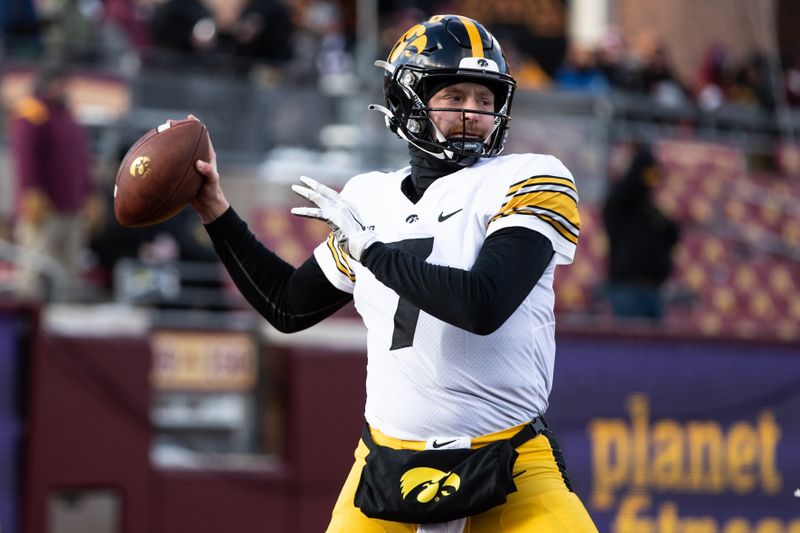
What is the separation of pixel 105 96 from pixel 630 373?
5.07 metres

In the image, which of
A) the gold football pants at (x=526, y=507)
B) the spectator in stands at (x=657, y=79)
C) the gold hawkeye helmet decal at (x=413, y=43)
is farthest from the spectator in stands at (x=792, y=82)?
the gold football pants at (x=526, y=507)

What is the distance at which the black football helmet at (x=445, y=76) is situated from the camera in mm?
3633

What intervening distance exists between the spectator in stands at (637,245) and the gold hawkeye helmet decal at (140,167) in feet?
20.1

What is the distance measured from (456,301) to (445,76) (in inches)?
26.5

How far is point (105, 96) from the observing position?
445 inches

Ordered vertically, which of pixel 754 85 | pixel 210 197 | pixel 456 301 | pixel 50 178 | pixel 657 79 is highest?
pixel 210 197

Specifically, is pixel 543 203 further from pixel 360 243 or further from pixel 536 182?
pixel 360 243

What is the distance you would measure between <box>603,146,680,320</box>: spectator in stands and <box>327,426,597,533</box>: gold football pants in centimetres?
621

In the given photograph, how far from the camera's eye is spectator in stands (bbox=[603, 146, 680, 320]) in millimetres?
9641

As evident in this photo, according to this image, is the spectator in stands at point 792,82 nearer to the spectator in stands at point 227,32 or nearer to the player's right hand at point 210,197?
the spectator in stands at point 227,32

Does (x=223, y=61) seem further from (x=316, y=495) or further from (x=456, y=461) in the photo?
(x=456, y=461)

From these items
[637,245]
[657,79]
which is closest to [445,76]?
[637,245]

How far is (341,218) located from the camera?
3461 mm

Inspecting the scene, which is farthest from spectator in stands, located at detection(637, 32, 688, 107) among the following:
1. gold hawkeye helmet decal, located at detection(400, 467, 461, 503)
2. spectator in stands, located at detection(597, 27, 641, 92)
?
gold hawkeye helmet decal, located at detection(400, 467, 461, 503)
